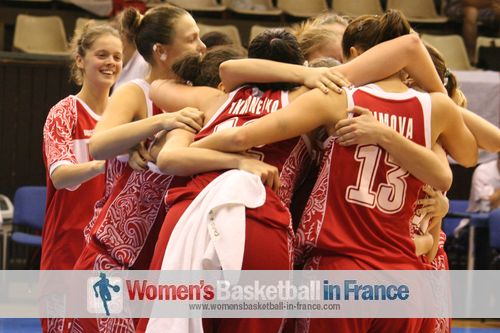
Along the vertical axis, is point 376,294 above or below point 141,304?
above

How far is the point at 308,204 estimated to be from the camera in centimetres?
294

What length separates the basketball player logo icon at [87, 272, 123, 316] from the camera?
336 cm

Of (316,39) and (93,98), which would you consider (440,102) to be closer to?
(316,39)

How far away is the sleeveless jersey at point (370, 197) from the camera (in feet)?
9.35

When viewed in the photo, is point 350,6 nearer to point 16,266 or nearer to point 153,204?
point 16,266

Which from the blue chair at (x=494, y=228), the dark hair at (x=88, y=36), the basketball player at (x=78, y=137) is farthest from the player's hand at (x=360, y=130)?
the blue chair at (x=494, y=228)

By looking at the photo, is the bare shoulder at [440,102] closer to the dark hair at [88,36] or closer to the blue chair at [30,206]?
the dark hair at [88,36]

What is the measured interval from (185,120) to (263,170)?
0.37 meters

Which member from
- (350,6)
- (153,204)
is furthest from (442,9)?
(153,204)

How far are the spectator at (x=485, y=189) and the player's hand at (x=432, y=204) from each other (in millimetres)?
5100

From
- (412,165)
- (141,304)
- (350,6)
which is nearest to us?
(412,165)

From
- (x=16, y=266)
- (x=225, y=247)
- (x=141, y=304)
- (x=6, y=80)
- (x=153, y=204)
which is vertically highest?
(x=225, y=247)

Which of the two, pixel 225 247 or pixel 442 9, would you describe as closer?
pixel 225 247

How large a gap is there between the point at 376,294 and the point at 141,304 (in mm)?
868
